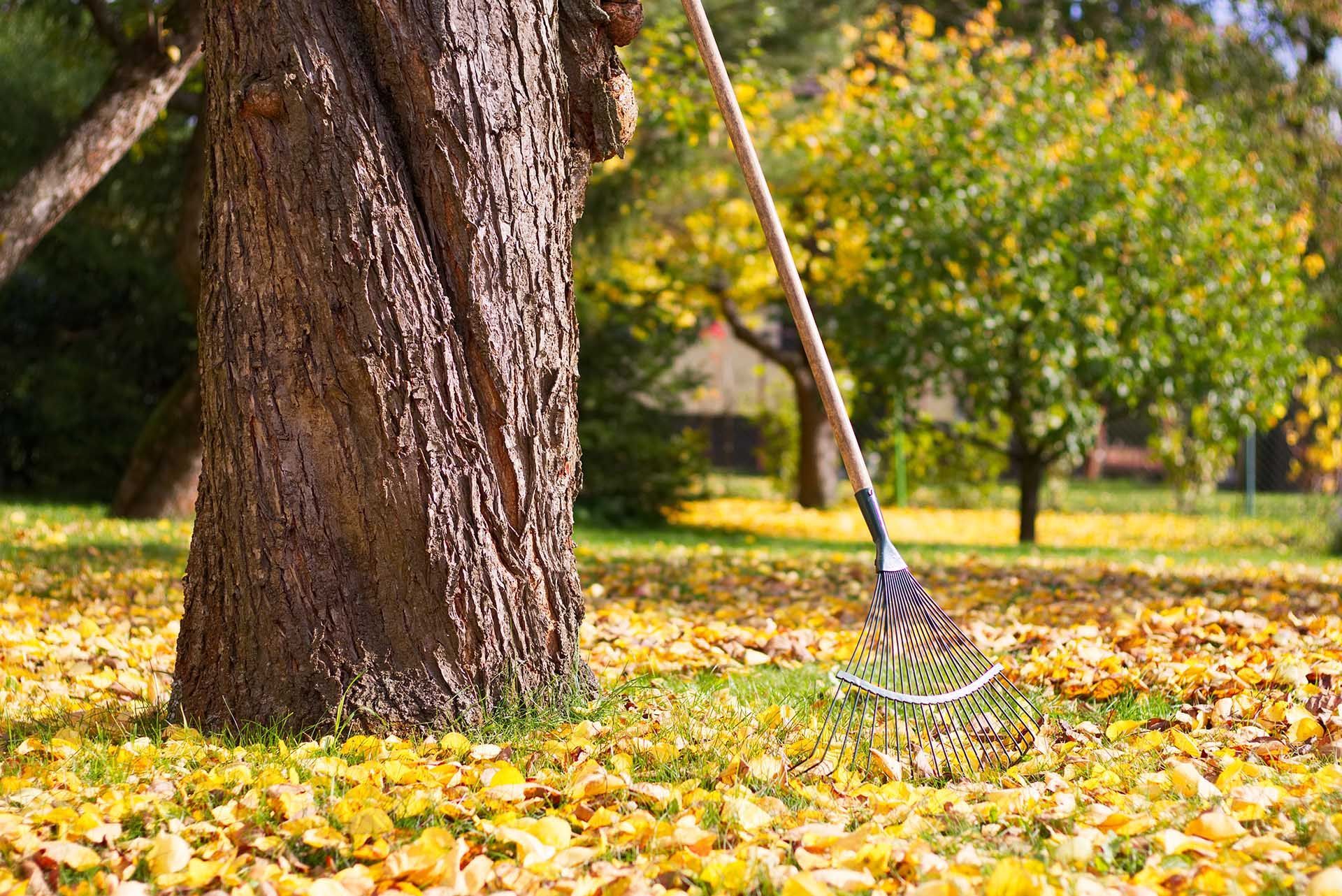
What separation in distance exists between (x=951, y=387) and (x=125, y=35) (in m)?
5.61

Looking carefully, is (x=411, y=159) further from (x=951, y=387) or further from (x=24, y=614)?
(x=951, y=387)

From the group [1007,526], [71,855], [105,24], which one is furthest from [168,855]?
[1007,526]

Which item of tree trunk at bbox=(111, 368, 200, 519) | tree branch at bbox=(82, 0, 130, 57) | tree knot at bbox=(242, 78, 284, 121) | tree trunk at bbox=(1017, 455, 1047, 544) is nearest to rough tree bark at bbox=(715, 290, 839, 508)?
tree trunk at bbox=(1017, 455, 1047, 544)

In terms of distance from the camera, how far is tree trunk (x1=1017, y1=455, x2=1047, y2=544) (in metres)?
8.52

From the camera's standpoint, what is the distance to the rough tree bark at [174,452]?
7.66m

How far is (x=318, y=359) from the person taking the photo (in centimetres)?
236

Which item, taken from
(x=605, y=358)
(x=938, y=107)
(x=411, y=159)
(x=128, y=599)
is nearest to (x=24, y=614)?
(x=128, y=599)

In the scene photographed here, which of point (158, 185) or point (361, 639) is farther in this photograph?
point (158, 185)

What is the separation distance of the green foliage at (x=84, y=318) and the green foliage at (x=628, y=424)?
3476mm

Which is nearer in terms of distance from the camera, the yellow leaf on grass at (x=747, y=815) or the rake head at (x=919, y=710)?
the yellow leaf on grass at (x=747, y=815)

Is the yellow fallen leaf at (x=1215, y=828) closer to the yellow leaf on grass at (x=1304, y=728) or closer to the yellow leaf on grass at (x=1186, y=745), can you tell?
the yellow leaf on grass at (x=1186, y=745)

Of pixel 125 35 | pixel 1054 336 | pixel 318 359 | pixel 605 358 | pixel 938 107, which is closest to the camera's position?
pixel 318 359

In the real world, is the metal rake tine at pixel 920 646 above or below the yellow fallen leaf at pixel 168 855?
above

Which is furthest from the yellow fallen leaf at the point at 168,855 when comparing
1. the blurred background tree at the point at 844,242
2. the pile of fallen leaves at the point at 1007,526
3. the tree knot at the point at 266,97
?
the pile of fallen leaves at the point at 1007,526
